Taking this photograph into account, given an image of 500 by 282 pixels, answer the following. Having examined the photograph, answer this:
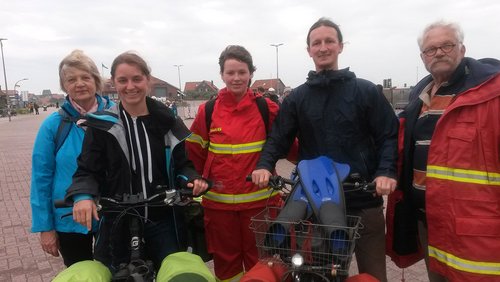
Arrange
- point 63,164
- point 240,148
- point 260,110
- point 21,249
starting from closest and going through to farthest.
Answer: point 63,164 → point 240,148 → point 260,110 → point 21,249

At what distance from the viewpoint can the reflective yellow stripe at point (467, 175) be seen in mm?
2361

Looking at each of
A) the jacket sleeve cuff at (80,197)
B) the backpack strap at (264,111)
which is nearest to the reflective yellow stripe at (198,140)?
the backpack strap at (264,111)

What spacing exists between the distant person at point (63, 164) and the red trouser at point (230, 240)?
1012 mm

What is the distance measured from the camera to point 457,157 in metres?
2.44

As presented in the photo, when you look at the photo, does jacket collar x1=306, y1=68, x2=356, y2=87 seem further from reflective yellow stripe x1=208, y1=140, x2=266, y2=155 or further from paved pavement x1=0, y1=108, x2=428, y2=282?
paved pavement x1=0, y1=108, x2=428, y2=282

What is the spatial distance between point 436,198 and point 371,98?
0.81 metres

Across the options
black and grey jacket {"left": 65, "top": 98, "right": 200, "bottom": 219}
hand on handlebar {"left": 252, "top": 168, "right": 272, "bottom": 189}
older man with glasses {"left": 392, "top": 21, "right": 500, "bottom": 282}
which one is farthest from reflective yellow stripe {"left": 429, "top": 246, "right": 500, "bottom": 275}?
black and grey jacket {"left": 65, "top": 98, "right": 200, "bottom": 219}

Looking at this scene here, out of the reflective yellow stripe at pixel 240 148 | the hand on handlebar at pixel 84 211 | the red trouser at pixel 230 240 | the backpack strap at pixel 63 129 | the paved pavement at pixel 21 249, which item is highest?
the backpack strap at pixel 63 129

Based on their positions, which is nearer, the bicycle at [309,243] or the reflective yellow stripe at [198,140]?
the bicycle at [309,243]

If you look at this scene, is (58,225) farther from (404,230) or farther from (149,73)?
(404,230)

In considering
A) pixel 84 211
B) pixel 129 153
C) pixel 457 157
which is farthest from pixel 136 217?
pixel 457 157

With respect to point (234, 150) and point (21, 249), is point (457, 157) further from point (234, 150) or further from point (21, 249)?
point (21, 249)

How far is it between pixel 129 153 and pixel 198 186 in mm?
503

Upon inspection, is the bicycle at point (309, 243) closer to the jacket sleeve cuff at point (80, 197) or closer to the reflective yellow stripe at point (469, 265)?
the reflective yellow stripe at point (469, 265)
